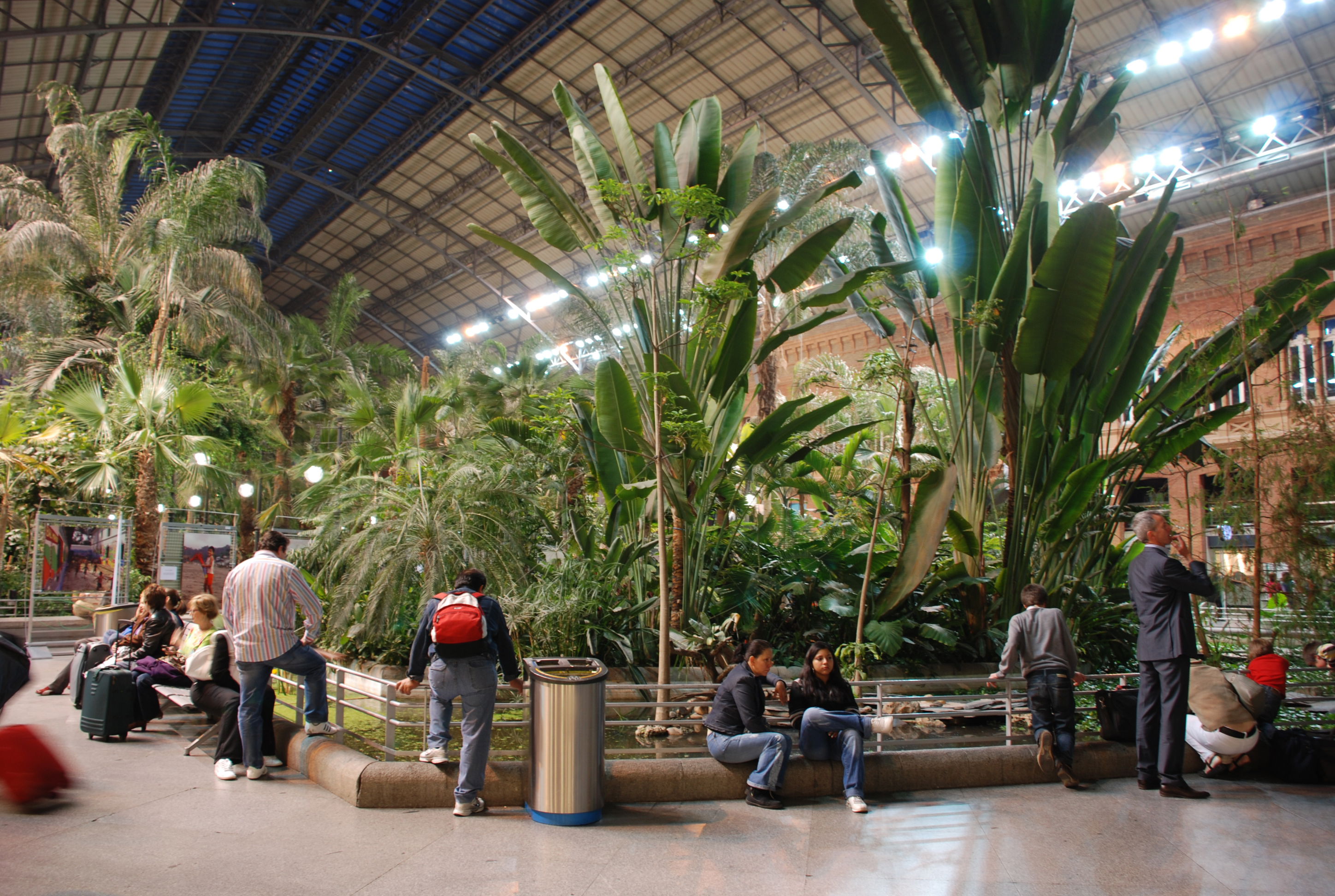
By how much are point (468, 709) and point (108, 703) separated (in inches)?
134

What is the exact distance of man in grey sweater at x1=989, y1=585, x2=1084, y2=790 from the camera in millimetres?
5312

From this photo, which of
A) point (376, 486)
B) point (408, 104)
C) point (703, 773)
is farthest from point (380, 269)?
point (703, 773)

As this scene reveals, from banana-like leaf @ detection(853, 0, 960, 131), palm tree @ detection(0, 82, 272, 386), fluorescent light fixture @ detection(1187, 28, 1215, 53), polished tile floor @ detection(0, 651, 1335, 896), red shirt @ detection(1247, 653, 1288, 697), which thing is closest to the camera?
polished tile floor @ detection(0, 651, 1335, 896)

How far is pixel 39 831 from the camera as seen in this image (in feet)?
13.7

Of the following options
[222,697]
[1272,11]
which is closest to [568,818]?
[222,697]

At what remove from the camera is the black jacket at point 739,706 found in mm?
5016

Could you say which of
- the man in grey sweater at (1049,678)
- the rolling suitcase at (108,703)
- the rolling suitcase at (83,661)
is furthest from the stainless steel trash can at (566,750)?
the rolling suitcase at (83,661)

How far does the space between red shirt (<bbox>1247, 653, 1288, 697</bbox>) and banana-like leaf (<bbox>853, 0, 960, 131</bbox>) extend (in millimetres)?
5657

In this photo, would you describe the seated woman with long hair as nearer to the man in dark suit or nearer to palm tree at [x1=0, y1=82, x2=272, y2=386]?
the man in dark suit

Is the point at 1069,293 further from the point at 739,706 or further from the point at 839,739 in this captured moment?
the point at 739,706

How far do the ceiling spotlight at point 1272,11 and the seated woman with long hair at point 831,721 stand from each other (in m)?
18.9

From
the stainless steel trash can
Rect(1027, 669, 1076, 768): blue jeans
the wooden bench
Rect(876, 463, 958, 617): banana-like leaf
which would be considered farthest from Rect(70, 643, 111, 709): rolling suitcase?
Rect(1027, 669, 1076, 768): blue jeans

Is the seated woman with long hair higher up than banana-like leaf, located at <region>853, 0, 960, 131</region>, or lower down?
lower down

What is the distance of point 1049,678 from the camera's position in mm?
5348
